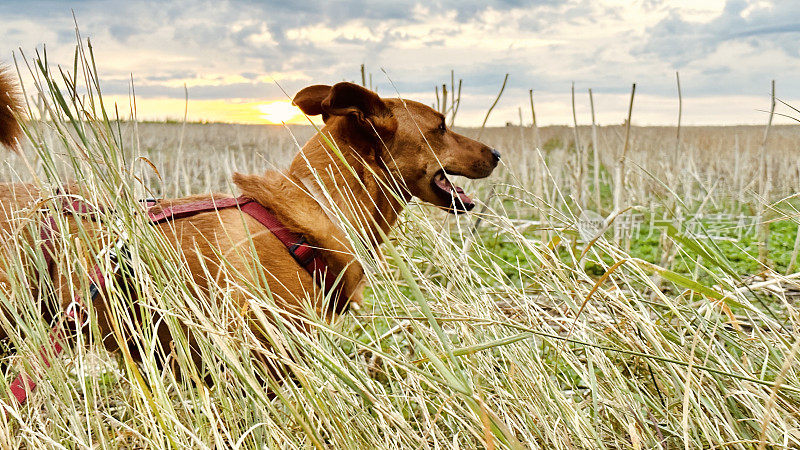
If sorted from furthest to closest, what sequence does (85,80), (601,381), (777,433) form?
(601,381) < (85,80) < (777,433)

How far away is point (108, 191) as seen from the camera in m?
1.57

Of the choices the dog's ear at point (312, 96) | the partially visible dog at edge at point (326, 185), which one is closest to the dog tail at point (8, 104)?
the partially visible dog at edge at point (326, 185)

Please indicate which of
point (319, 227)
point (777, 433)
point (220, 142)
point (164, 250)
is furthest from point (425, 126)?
point (220, 142)

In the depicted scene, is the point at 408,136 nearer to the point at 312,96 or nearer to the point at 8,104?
the point at 312,96

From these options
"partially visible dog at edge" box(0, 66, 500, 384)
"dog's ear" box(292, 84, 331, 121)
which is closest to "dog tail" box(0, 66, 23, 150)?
"partially visible dog at edge" box(0, 66, 500, 384)

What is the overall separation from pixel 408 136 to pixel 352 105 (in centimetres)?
33

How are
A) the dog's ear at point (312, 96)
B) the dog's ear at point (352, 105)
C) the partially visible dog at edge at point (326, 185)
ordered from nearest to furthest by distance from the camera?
the partially visible dog at edge at point (326, 185) < the dog's ear at point (352, 105) < the dog's ear at point (312, 96)

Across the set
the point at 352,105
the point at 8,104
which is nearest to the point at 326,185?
the point at 352,105

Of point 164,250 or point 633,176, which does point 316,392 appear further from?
point 633,176

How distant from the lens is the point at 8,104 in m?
2.37

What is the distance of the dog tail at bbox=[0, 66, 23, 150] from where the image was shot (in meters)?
2.47

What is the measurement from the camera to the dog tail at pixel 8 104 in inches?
97.2

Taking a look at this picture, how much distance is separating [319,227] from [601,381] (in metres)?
1.27

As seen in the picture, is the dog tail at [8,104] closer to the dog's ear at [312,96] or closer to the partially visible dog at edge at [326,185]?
the partially visible dog at edge at [326,185]
